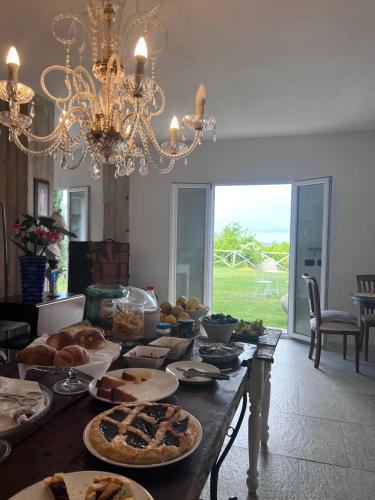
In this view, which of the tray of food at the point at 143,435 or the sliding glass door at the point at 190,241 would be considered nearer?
the tray of food at the point at 143,435

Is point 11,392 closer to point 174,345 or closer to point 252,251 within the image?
point 174,345

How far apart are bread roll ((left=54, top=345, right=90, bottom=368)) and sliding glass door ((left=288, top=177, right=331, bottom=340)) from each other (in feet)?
13.1

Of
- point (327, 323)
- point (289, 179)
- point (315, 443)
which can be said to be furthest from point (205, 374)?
point (289, 179)

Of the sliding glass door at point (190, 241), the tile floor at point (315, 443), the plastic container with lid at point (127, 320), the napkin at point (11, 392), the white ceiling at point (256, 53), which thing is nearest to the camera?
the napkin at point (11, 392)

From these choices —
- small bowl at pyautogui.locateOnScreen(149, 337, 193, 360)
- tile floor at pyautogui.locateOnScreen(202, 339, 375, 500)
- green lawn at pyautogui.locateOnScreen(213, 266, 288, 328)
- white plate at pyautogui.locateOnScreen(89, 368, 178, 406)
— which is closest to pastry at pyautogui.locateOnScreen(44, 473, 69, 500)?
white plate at pyautogui.locateOnScreen(89, 368, 178, 406)

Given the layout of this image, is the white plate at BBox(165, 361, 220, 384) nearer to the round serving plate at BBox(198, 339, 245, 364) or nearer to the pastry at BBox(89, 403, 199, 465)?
the round serving plate at BBox(198, 339, 245, 364)

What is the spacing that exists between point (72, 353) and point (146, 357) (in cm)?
37

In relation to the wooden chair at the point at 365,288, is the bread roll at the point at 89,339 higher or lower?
higher

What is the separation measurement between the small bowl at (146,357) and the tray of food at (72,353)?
95 mm

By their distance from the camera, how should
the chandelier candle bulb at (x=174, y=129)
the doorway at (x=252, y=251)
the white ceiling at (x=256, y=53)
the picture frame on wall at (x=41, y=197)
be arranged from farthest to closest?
the doorway at (x=252, y=251) < the picture frame on wall at (x=41, y=197) < the chandelier candle bulb at (x=174, y=129) < the white ceiling at (x=256, y=53)

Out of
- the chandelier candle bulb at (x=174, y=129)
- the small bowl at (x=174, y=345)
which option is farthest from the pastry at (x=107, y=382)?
the chandelier candle bulb at (x=174, y=129)

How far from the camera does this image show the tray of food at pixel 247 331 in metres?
1.84

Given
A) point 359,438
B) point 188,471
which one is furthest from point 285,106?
point 188,471

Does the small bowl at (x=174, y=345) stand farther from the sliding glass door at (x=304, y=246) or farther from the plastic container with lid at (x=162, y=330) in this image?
the sliding glass door at (x=304, y=246)
